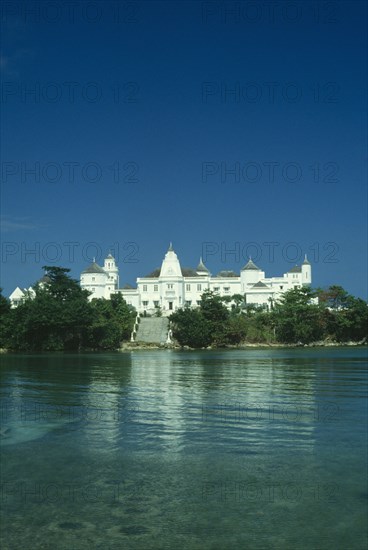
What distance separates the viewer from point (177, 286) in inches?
3059

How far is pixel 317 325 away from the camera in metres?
63.1

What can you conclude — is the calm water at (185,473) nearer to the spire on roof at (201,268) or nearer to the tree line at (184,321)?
the tree line at (184,321)

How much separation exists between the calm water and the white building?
61171mm


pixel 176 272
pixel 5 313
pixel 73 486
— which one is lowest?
pixel 73 486

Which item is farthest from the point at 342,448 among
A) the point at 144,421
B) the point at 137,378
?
the point at 137,378

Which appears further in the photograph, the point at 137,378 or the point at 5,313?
the point at 5,313

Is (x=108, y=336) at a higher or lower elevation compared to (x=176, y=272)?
lower

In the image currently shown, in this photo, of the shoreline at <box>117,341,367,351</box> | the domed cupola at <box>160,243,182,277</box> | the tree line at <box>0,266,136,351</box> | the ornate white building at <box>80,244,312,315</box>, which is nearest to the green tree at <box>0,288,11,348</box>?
Result: the tree line at <box>0,266,136,351</box>

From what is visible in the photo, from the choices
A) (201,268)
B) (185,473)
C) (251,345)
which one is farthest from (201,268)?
(185,473)

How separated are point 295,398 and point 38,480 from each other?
29.8 feet

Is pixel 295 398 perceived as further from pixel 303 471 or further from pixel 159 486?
pixel 159 486

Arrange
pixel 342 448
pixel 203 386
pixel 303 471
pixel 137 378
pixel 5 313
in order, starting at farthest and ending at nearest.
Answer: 1. pixel 5 313
2. pixel 137 378
3. pixel 203 386
4. pixel 342 448
5. pixel 303 471

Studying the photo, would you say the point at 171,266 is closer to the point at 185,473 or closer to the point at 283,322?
the point at 283,322

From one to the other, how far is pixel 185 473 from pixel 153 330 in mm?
56895
